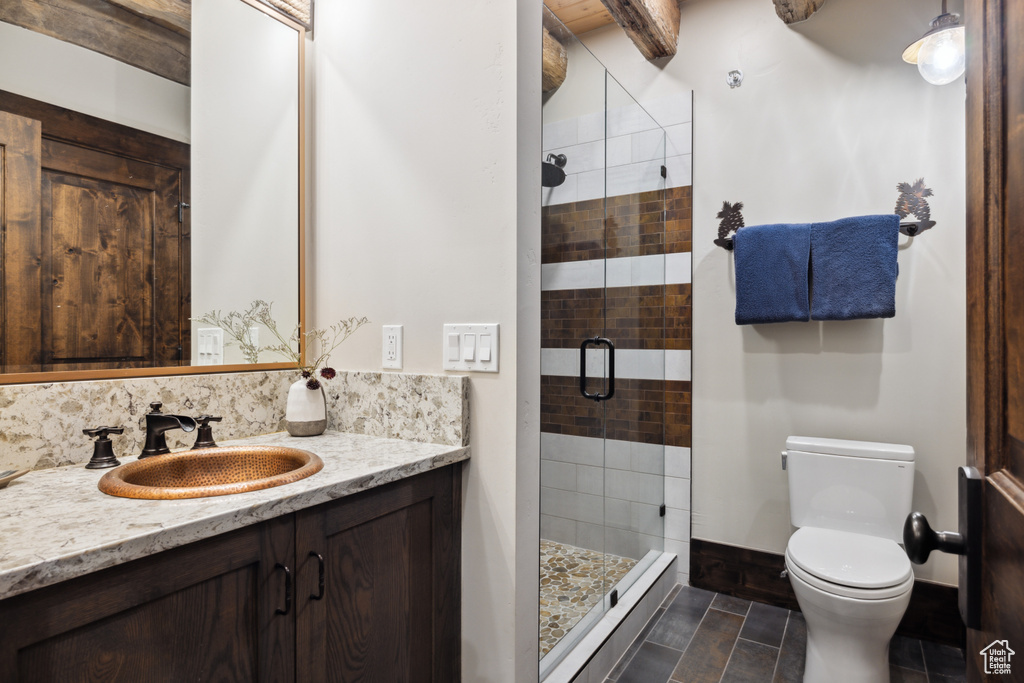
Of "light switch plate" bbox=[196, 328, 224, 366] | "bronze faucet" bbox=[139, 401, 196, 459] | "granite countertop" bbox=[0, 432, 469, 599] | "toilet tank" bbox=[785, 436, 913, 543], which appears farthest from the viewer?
"toilet tank" bbox=[785, 436, 913, 543]

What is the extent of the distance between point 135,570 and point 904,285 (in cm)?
249

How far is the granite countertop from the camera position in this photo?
728mm

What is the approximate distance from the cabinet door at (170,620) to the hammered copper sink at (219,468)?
144 mm

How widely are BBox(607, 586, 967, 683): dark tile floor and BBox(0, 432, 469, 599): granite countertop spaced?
1.23 m

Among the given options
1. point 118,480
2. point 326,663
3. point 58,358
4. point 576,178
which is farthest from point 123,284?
point 576,178

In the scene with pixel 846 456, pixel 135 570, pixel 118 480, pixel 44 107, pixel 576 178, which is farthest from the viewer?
pixel 846 456

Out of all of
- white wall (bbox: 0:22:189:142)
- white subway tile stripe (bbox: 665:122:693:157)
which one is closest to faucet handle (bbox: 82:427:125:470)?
white wall (bbox: 0:22:189:142)

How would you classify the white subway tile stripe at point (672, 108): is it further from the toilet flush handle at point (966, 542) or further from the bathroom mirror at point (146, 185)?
the toilet flush handle at point (966, 542)

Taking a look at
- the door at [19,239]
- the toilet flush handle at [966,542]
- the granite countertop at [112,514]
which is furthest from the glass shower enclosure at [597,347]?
the door at [19,239]

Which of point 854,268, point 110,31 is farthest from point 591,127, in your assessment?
point 110,31

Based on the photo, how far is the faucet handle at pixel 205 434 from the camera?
1356 millimetres

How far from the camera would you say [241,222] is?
5.16 feet

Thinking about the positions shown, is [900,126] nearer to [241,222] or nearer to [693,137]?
[693,137]

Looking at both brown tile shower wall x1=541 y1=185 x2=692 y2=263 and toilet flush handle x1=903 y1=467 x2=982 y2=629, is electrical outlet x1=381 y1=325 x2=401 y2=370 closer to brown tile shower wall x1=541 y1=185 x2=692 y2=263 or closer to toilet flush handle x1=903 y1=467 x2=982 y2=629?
brown tile shower wall x1=541 y1=185 x2=692 y2=263
